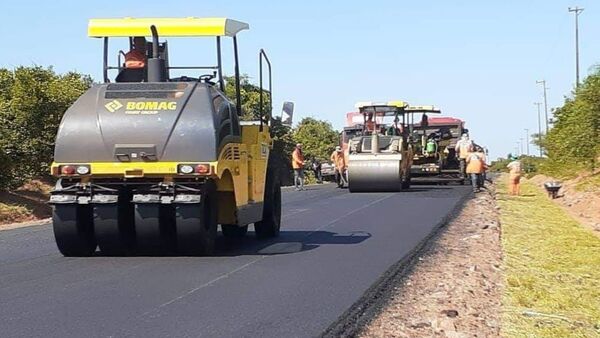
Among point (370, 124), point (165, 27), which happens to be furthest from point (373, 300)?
point (370, 124)

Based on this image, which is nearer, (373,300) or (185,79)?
(373,300)

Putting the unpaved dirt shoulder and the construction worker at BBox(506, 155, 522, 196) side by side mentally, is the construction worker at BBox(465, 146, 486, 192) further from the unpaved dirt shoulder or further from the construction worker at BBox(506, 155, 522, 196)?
the unpaved dirt shoulder

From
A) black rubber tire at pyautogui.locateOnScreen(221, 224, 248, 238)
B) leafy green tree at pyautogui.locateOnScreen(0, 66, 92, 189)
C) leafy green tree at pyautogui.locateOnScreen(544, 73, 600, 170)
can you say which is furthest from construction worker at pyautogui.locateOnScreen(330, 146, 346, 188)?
black rubber tire at pyautogui.locateOnScreen(221, 224, 248, 238)

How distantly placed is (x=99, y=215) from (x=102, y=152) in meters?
0.72

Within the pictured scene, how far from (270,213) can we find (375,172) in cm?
1324

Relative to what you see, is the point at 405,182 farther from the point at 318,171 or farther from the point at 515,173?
the point at 318,171

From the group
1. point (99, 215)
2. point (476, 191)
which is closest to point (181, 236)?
point (99, 215)

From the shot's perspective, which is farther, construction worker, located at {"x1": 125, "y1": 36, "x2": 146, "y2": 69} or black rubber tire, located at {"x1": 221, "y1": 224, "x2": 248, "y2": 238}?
black rubber tire, located at {"x1": 221, "y1": 224, "x2": 248, "y2": 238}

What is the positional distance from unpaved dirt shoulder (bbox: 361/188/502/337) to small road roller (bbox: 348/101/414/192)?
39.6 ft

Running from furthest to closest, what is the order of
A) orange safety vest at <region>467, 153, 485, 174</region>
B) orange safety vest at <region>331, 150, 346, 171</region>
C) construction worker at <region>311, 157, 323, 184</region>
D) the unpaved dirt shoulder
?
1. construction worker at <region>311, 157, 323, 184</region>
2. orange safety vest at <region>331, 150, 346, 171</region>
3. orange safety vest at <region>467, 153, 485, 174</region>
4. the unpaved dirt shoulder

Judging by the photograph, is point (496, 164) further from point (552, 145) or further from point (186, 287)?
point (186, 287)

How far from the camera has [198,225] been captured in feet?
32.5

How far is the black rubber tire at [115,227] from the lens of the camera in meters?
9.99

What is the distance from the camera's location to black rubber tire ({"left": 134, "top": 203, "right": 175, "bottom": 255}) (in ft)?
32.4
